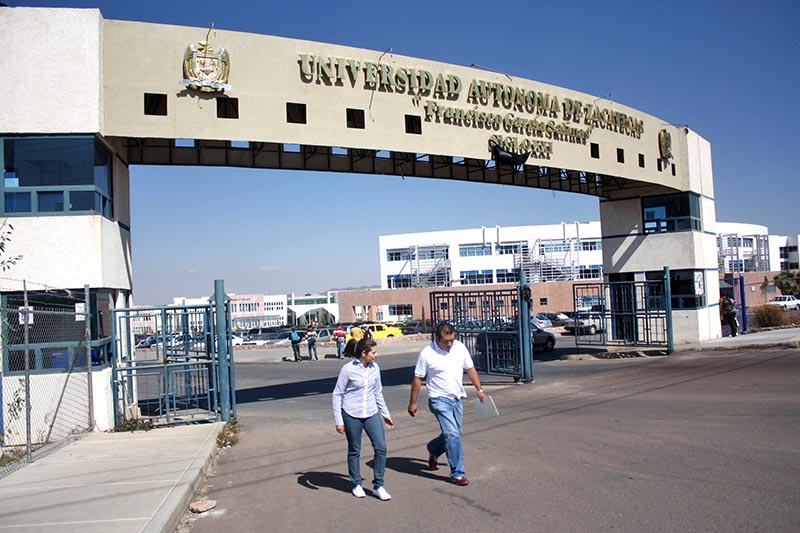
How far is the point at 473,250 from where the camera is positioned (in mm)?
72938

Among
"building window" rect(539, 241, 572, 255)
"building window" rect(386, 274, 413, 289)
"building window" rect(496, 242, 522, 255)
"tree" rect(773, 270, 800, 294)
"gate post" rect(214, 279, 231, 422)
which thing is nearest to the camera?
"gate post" rect(214, 279, 231, 422)

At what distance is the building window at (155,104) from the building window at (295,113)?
2.64m

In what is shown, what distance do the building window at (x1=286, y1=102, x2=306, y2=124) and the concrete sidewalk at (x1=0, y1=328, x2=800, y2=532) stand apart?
23.6 ft

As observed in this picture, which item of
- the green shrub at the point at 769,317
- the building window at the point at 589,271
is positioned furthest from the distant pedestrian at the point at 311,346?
the building window at the point at 589,271

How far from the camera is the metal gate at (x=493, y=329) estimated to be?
17.1m

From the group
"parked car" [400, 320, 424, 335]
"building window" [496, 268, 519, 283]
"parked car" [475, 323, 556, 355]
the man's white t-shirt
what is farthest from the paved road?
"building window" [496, 268, 519, 283]

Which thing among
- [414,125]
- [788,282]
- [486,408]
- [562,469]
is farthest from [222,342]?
[788,282]

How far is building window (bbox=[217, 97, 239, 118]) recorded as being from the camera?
46.1ft

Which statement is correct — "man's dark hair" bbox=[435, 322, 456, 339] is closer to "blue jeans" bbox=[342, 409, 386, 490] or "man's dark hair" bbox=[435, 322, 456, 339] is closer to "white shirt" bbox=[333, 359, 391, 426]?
"white shirt" bbox=[333, 359, 391, 426]

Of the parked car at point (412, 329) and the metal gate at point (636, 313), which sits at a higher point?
the metal gate at point (636, 313)

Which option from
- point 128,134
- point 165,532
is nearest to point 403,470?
point 165,532

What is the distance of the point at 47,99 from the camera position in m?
11.7

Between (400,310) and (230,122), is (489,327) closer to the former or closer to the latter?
(230,122)

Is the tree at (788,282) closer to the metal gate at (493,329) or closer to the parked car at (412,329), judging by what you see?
the parked car at (412,329)
